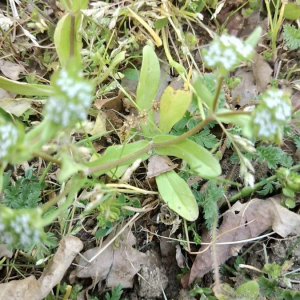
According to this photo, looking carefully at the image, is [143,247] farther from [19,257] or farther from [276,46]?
[276,46]

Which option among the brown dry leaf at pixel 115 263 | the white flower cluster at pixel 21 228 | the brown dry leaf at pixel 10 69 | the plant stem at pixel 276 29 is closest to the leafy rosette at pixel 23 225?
the white flower cluster at pixel 21 228

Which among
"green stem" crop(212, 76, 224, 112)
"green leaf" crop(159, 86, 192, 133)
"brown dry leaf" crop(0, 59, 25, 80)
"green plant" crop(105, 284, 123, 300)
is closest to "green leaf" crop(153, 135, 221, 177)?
"green leaf" crop(159, 86, 192, 133)

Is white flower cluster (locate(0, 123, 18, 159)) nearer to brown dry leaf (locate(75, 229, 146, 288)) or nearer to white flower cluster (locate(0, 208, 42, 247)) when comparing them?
white flower cluster (locate(0, 208, 42, 247))

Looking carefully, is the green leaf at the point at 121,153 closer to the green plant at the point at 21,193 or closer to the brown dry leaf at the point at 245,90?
the green plant at the point at 21,193

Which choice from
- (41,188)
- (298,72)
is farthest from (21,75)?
(298,72)

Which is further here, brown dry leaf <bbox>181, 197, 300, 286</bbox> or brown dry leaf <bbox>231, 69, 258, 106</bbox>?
brown dry leaf <bbox>231, 69, 258, 106</bbox>

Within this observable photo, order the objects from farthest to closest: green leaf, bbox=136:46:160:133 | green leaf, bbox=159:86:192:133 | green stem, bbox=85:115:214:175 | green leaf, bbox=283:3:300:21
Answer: green leaf, bbox=283:3:300:21 < green leaf, bbox=136:46:160:133 < green leaf, bbox=159:86:192:133 < green stem, bbox=85:115:214:175
